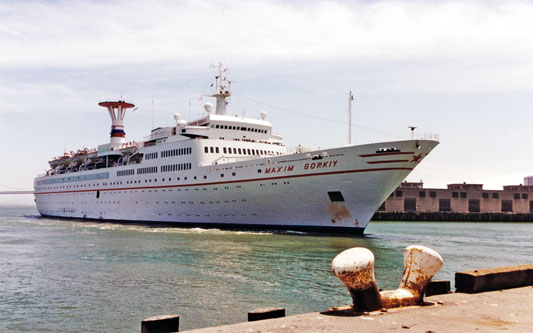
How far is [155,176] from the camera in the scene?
3894cm

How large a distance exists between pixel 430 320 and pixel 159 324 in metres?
3.65

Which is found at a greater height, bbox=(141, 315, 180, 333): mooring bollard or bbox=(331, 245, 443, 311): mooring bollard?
bbox=(331, 245, 443, 311): mooring bollard

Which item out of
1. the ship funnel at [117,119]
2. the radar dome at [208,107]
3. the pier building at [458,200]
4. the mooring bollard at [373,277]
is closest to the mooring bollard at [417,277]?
the mooring bollard at [373,277]

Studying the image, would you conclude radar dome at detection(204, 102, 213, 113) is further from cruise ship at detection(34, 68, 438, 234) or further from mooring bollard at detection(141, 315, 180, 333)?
mooring bollard at detection(141, 315, 180, 333)

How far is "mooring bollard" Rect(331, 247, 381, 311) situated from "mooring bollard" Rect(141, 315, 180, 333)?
7.74 ft

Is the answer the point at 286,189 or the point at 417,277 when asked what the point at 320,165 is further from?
the point at 417,277

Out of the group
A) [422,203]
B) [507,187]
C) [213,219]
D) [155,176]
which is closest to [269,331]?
[213,219]

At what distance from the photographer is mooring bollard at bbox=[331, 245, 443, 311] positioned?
6516 millimetres

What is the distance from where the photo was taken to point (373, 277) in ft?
22.0

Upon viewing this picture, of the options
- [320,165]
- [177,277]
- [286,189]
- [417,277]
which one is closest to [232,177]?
[286,189]

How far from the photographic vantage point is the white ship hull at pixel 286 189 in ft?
85.8

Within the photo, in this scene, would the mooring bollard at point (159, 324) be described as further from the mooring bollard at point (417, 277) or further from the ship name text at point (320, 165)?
the ship name text at point (320, 165)

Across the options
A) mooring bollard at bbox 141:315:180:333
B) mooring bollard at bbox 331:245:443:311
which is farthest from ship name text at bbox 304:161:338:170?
mooring bollard at bbox 141:315:180:333

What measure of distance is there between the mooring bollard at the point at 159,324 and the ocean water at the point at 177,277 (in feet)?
11.9
